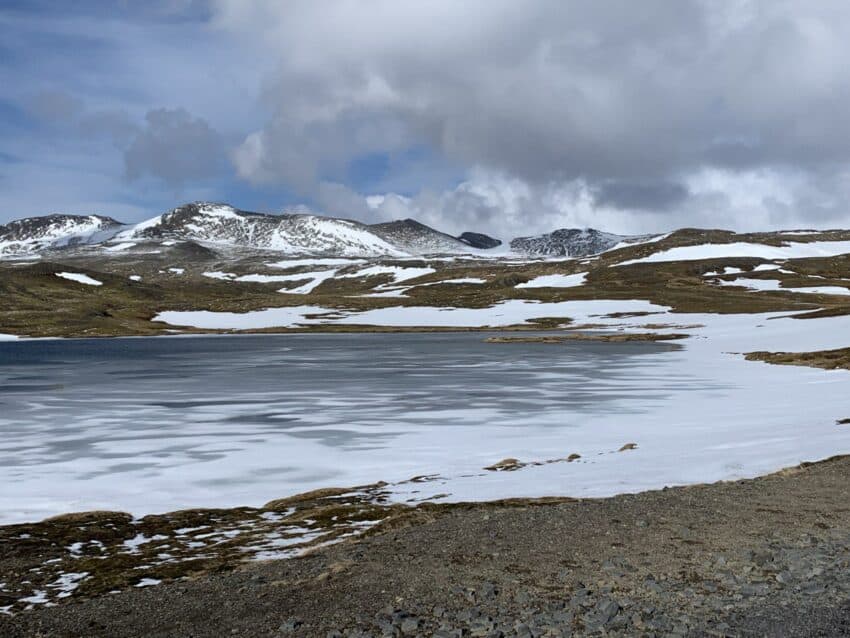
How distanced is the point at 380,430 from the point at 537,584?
18268 mm

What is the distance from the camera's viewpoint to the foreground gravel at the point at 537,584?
9914 millimetres

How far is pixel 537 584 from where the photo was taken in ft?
37.4

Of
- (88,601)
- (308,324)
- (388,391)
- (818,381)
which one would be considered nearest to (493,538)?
(88,601)

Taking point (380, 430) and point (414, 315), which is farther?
point (414, 315)

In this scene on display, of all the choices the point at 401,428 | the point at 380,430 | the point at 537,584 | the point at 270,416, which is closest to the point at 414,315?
the point at 270,416

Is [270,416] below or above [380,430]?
above

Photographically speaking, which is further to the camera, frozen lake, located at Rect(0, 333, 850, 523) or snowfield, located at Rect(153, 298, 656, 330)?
snowfield, located at Rect(153, 298, 656, 330)

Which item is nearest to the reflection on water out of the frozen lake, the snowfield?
the frozen lake

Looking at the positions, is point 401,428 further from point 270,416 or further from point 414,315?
point 414,315

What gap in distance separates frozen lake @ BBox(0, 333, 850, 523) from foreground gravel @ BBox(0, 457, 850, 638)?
4.50 m

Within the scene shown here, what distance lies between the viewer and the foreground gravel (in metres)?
9.91

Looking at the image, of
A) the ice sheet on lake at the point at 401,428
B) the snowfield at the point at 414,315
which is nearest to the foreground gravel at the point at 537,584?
the ice sheet on lake at the point at 401,428

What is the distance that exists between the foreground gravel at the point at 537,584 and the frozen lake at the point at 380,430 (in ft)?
14.7

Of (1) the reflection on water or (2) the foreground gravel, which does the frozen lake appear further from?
(2) the foreground gravel
